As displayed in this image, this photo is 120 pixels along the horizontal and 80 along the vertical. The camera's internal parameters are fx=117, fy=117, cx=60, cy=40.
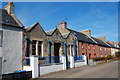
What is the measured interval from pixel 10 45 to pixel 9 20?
2978 millimetres

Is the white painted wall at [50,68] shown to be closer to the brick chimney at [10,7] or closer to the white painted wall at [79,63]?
the white painted wall at [79,63]

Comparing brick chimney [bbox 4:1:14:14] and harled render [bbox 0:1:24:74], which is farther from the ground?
brick chimney [bbox 4:1:14:14]

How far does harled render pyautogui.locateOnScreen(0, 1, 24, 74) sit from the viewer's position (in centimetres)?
1164

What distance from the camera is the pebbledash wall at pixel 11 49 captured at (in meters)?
11.7

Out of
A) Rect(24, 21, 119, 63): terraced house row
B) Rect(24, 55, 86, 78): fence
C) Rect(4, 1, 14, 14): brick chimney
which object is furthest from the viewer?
Rect(4, 1, 14, 14): brick chimney

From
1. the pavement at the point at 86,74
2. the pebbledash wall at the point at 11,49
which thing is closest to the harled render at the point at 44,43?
the pebbledash wall at the point at 11,49

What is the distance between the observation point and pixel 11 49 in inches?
481

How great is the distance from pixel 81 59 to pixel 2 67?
12.9m

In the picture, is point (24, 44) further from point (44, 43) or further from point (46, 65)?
point (46, 65)

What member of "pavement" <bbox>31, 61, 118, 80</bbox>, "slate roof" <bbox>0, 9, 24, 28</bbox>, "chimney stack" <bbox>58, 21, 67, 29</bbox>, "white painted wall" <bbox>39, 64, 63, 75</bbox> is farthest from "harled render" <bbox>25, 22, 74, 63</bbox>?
"chimney stack" <bbox>58, 21, 67, 29</bbox>

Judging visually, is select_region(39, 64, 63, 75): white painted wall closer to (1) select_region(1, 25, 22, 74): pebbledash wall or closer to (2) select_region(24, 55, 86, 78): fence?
(2) select_region(24, 55, 86, 78): fence

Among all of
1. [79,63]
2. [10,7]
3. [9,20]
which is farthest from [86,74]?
[10,7]

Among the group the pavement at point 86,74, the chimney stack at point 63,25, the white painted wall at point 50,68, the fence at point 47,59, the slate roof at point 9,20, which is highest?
the chimney stack at point 63,25

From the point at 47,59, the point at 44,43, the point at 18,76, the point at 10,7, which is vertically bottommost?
the point at 18,76
